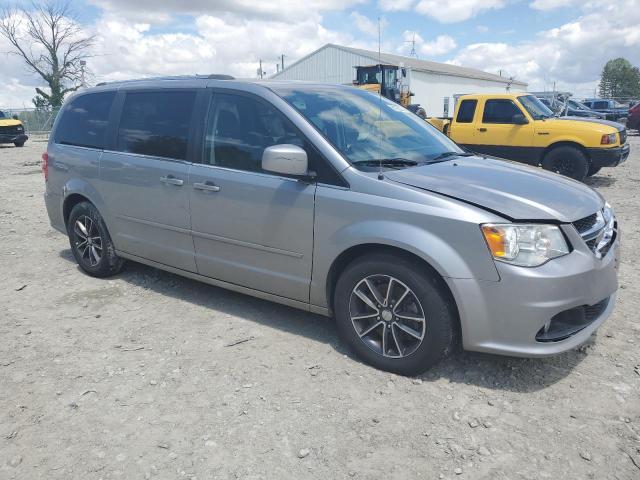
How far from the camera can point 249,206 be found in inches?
143

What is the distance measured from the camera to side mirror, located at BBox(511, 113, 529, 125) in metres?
10.2

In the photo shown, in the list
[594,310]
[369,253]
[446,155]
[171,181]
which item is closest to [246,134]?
[171,181]

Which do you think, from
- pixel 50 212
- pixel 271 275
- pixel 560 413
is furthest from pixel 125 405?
pixel 50 212

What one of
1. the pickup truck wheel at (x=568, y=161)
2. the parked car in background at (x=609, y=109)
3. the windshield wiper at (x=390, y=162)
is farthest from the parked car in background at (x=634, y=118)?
the windshield wiper at (x=390, y=162)

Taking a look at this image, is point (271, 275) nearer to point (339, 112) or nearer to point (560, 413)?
point (339, 112)

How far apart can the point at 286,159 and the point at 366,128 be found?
0.78 m

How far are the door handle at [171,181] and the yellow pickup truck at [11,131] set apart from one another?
2356cm

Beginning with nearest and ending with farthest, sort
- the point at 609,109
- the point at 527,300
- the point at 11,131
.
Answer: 1. the point at 527,300
2. the point at 11,131
3. the point at 609,109

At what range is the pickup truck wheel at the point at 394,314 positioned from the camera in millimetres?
2975

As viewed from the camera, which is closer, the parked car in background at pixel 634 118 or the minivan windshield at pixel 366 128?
the minivan windshield at pixel 366 128

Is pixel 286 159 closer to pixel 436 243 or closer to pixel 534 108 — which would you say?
pixel 436 243

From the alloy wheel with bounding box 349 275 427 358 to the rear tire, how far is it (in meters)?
2.77

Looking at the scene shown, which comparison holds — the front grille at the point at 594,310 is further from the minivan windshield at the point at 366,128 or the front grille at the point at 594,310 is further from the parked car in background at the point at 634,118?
the parked car in background at the point at 634,118

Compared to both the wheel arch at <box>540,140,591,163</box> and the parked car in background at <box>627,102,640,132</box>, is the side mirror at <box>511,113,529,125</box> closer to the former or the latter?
the wheel arch at <box>540,140,591,163</box>
